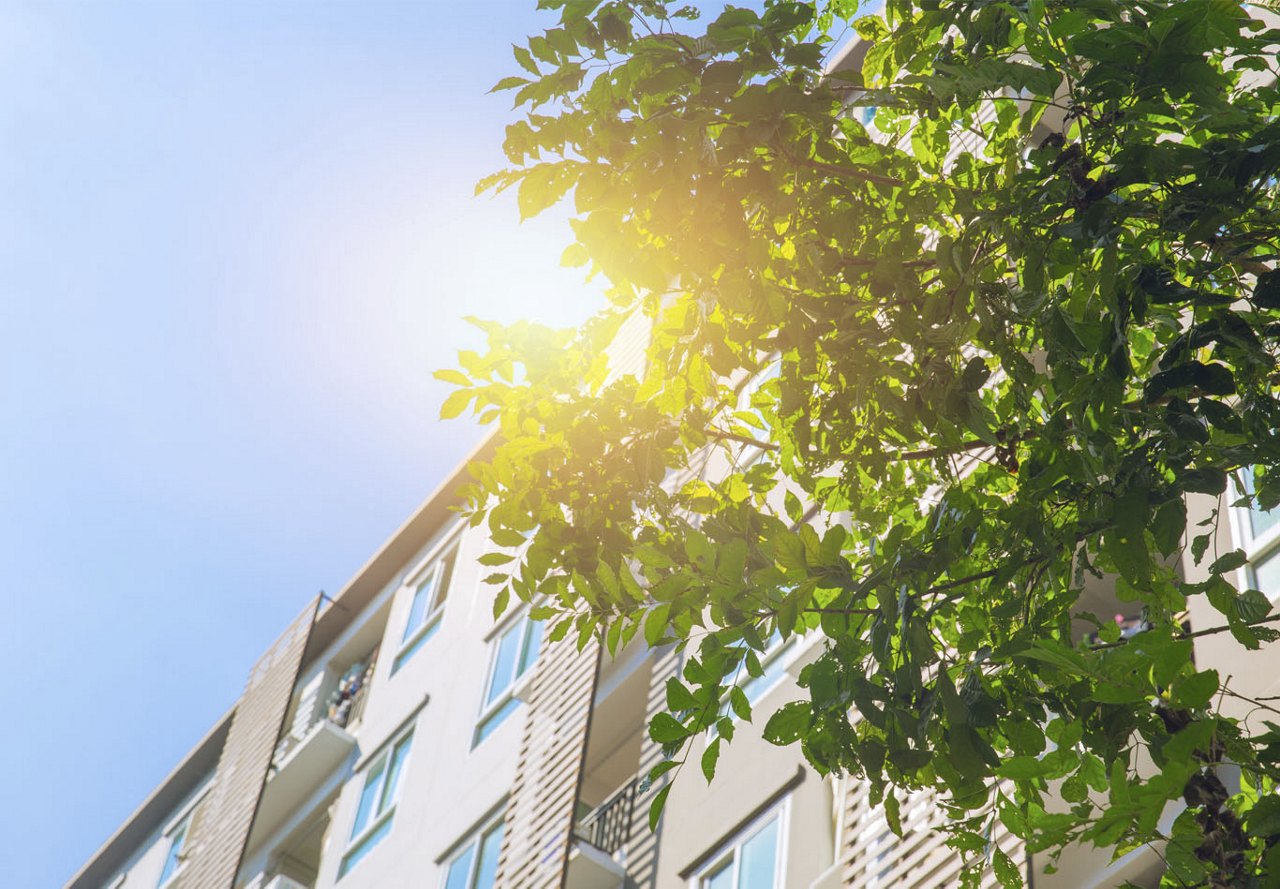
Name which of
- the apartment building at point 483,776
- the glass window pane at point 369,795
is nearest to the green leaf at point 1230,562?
the apartment building at point 483,776

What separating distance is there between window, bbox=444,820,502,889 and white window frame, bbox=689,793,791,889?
4.03 metres

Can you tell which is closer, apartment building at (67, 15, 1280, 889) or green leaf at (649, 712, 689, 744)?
green leaf at (649, 712, 689, 744)

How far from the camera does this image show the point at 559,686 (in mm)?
15477

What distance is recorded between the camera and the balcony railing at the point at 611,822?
14703 millimetres

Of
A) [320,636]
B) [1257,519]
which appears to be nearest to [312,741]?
[320,636]

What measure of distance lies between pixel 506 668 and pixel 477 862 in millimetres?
3009

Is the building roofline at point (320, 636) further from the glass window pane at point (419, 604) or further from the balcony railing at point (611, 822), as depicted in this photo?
the balcony railing at point (611, 822)

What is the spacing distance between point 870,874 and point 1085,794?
593 centimetres

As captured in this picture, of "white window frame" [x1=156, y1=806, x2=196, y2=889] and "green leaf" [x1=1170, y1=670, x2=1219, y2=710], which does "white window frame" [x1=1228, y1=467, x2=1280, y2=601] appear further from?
"white window frame" [x1=156, y1=806, x2=196, y2=889]

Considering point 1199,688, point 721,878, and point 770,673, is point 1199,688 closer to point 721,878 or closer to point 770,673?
point 721,878

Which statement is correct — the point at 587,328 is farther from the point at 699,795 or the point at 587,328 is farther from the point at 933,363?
the point at 699,795

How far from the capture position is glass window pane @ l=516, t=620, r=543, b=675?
17.7 meters

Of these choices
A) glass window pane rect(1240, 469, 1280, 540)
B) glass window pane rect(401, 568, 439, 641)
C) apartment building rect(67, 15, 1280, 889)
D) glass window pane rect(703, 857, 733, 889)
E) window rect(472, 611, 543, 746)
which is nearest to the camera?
glass window pane rect(1240, 469, 1280, 540)

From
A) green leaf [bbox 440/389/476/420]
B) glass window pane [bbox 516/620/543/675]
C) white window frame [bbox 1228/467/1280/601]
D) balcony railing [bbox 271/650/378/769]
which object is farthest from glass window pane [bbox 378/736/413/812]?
green leaf [bbox 440/389/476/420]
